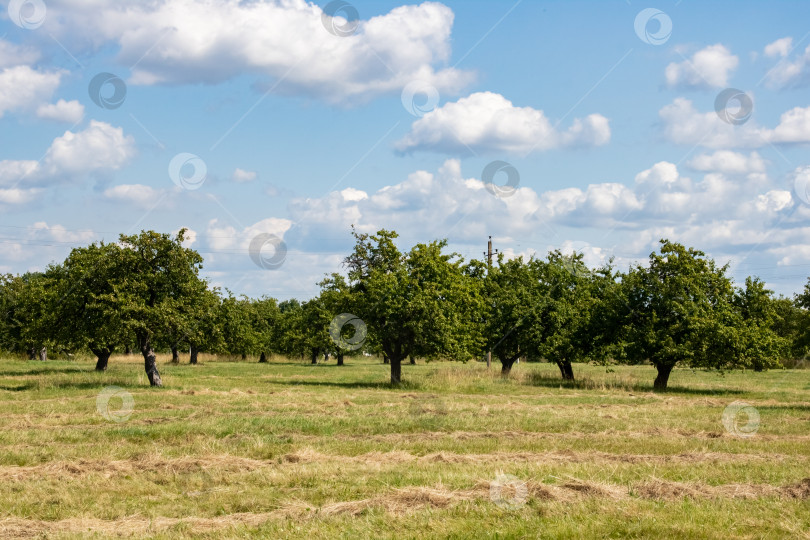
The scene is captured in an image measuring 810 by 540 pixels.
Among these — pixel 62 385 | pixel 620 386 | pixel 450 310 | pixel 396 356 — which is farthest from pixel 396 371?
pixel 62 385

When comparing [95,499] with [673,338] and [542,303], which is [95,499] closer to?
[673,338]

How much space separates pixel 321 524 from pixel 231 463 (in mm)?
5588

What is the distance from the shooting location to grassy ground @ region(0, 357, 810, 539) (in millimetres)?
10758

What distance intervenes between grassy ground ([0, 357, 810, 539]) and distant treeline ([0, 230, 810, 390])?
972 centimetres

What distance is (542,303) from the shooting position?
163 feet

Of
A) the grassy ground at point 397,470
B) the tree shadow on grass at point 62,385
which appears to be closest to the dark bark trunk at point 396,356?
the grassy ground at point 397,470

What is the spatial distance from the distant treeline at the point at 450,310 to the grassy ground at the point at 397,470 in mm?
9720

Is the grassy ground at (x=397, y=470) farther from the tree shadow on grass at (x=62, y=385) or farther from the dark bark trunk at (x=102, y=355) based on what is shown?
the dark bark trunk at (x=102, y=355)

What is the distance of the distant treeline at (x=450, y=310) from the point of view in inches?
1499

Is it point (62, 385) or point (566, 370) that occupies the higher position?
point (566, 370)

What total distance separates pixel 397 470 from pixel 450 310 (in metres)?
28.3

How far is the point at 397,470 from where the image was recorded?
14930mm

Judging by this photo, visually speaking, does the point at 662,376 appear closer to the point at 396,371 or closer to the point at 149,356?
the point at 396,371

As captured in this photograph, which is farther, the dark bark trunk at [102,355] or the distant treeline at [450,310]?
the dark bark trunk at [102,355]
